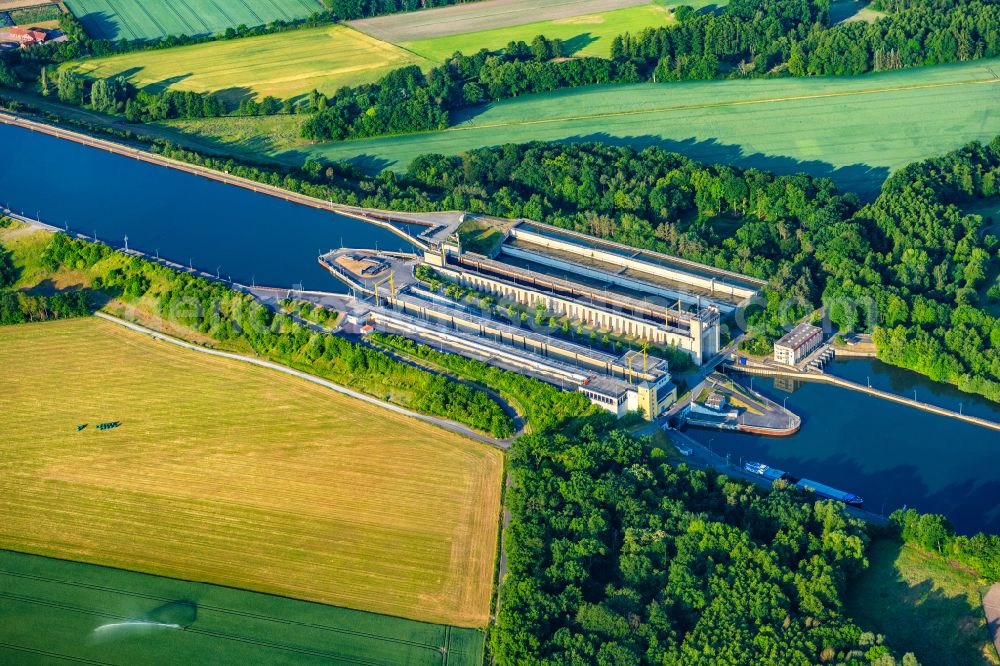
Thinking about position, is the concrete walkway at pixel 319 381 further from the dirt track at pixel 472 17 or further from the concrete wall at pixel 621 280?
the dirt track at pixel 472 17

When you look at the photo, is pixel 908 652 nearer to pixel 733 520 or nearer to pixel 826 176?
pixel 733 520

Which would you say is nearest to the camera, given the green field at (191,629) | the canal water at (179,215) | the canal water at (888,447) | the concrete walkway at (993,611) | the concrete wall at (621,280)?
the concrete walkway at (993,611)

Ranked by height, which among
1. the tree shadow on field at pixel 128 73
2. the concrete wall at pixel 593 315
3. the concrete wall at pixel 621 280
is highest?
the tree shadow on field at pixel 128 73

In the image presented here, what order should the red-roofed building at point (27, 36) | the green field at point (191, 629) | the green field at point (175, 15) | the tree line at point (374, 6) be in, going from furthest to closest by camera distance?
the tree line at point (374, 6) < the green field at point (175, 15) < the red-roofed building at point (27, 36) < the green field at point (191, 629)

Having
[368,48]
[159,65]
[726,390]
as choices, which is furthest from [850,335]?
[159,65]

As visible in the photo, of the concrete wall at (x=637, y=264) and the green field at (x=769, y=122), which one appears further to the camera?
the green field at (x=769, y=122)

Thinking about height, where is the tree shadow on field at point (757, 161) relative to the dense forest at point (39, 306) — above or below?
above

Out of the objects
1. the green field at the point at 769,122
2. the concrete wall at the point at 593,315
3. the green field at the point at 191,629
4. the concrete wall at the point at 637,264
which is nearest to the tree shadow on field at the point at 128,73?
the green field at the point at 769,122
